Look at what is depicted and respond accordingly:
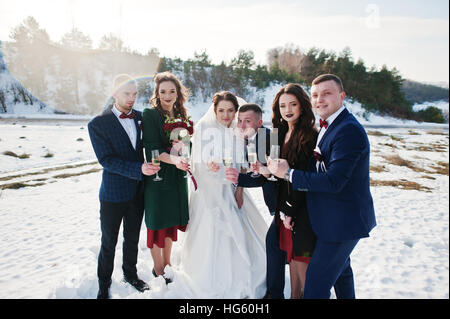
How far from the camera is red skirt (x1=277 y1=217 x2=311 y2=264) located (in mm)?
2768

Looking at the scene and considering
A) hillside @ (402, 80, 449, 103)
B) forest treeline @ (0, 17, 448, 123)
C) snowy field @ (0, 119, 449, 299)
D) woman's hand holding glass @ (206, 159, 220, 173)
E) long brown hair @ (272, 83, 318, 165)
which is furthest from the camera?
hillside @ (402, 80, 449, 103)

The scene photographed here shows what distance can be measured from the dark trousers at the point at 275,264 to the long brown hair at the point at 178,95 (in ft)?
6.28

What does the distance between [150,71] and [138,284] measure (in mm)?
37205

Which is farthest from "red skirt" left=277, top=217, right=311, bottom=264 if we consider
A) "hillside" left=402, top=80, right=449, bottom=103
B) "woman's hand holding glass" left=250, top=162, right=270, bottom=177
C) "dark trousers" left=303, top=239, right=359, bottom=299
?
"hillside" left=402, top=80, right=449, bottom=103

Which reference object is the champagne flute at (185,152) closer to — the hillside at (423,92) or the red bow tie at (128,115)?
the red bow tie at (128,115)

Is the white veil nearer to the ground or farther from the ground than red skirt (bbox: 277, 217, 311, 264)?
farther from the ground

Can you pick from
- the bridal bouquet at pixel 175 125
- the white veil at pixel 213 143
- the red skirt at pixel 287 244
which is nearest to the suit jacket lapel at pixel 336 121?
the red skirt at pixel 287 244

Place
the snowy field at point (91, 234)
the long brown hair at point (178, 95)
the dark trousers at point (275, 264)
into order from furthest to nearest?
the snowy field at point (91, 234), the long brown hair at point (178, 95), the dark trousers at point (275, 264)

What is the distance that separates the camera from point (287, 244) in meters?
2.82

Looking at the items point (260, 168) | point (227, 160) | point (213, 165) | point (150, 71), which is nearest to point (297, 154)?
point (260, 168)

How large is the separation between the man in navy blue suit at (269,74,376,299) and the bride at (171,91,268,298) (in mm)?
989

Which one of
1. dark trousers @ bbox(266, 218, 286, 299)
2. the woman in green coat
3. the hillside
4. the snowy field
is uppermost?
the hillside

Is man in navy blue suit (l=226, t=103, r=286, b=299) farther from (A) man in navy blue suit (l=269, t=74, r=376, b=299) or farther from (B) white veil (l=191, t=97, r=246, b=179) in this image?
(A) man in navy blue suit (l=269, t=74, r=376, b=299)

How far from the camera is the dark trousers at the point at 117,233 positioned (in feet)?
10.2
